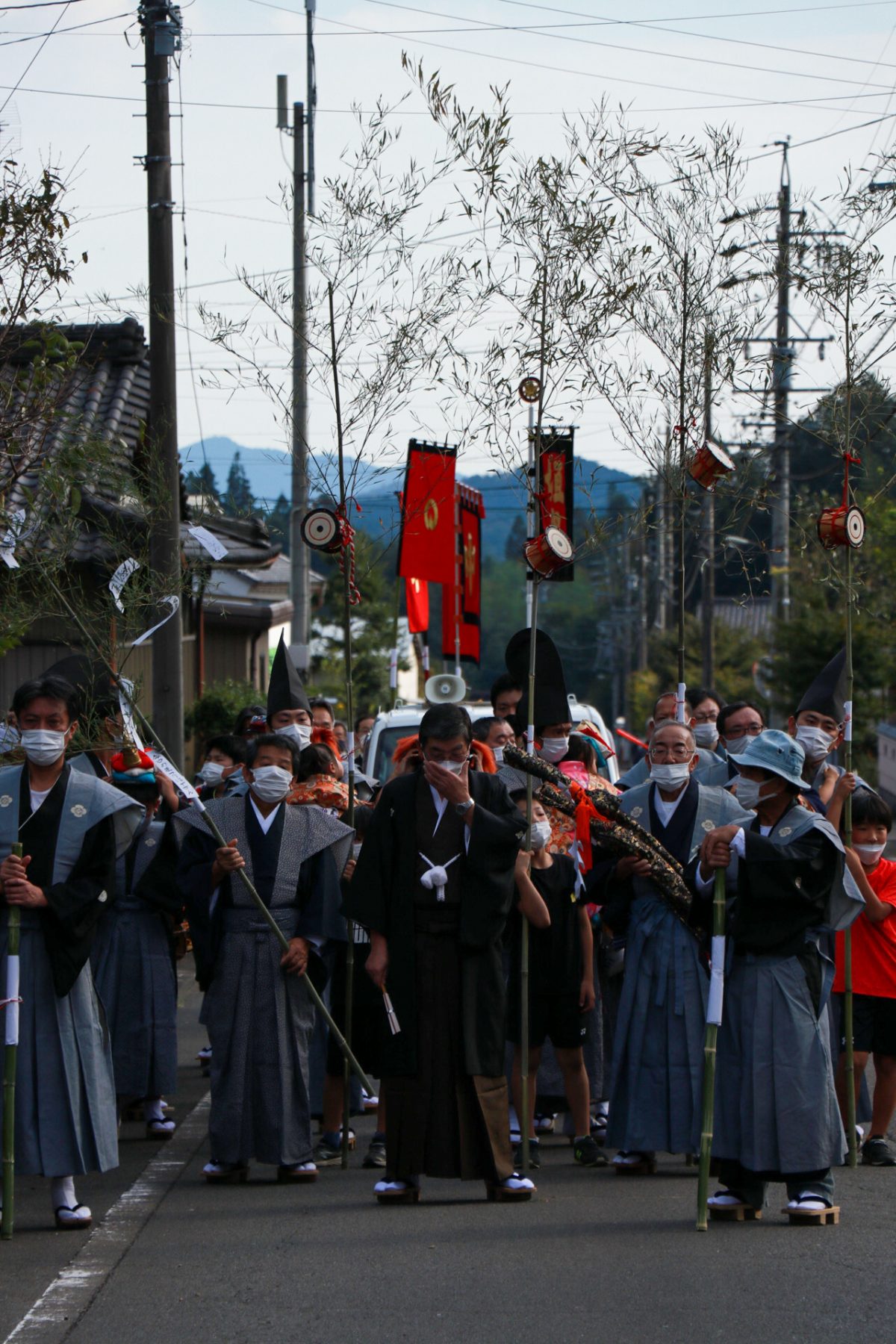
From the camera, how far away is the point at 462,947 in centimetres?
647

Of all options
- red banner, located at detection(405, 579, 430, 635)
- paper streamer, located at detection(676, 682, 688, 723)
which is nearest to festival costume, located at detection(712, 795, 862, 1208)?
paper streamer, located at detection(676, 682, 688, 723)

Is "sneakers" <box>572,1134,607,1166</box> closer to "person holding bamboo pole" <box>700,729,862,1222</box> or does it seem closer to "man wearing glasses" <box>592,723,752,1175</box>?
"man wearing glasses" <box>592,723,752,1175</box>

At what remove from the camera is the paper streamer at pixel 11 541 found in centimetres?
747

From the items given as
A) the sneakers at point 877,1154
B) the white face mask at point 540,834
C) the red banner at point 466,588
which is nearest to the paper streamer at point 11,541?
the white face mask at point 540,834

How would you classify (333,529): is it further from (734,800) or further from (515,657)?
(734,800)

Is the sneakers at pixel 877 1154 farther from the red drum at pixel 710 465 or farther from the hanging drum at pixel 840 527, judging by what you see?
the red drum at pixel 710 465

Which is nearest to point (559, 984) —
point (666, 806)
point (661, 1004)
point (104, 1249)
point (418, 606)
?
point (661, 1004)

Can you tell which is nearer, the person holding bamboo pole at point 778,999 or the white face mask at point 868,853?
the person holding bamboo pole at point 778,999

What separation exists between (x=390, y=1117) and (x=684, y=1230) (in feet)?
3.94

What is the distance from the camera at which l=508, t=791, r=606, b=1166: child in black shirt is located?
289 inches

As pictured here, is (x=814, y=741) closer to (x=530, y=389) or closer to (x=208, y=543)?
(x=530, y=389)

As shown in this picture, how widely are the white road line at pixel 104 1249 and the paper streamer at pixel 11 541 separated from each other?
2.78m

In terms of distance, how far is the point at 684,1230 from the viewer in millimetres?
6055

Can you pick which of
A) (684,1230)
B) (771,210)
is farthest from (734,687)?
(684,1230)
